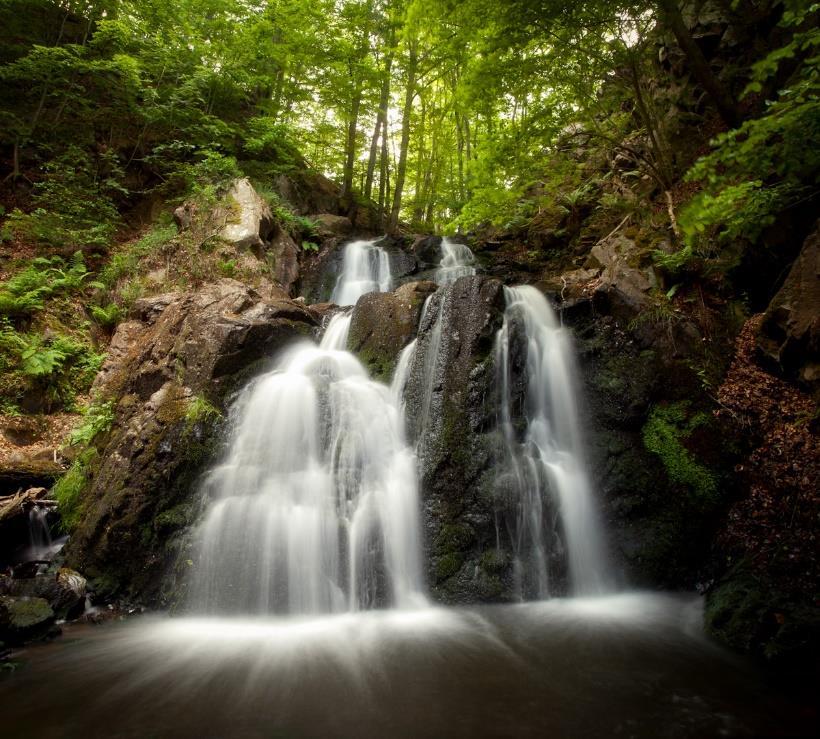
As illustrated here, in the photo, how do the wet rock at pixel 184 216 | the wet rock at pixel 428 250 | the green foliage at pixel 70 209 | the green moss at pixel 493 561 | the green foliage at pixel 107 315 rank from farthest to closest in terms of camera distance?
the wet rock at pixel 428 250 → the wet rock at pixel 184 216 → the green foliage at pixel 70 209 → the green foliage at pixel 107 315 → the green moss at pixel 493 561

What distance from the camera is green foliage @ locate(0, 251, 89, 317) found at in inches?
337

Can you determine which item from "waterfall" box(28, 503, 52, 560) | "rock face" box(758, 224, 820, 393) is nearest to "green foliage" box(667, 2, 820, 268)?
"rock face" box(758, 224, 820, 393)

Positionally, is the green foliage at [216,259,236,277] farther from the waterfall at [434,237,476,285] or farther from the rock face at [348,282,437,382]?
the waterfall at [434,237,476,285]

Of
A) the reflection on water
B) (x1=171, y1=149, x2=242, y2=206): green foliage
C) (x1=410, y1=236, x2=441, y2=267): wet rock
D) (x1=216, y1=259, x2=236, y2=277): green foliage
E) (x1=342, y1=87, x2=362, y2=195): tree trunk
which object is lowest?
the reflection on water

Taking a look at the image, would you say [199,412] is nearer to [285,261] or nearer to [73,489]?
[73,489]

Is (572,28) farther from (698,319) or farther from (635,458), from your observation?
(635,458)

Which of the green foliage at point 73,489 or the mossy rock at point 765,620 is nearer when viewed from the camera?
the mossy rock at point 765,620

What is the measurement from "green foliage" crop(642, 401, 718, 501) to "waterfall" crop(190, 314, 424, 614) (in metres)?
3.43

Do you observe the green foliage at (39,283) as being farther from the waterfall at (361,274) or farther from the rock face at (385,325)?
the rock face at (385,325)

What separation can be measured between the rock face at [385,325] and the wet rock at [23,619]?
495 centimetres

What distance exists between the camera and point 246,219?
10922 mm

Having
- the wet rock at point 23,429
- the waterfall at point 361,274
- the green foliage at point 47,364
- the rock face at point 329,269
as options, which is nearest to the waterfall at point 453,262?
the rock face at point 329,269

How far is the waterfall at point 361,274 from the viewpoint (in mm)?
11883

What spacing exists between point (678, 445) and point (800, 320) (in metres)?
2.05
